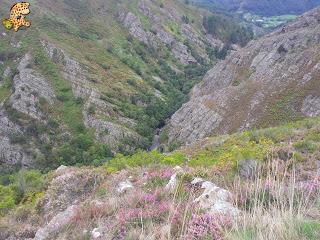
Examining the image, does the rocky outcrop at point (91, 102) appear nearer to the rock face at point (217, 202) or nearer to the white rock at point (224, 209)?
the rock face at point (217, 202)

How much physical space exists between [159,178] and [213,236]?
22.2 feet

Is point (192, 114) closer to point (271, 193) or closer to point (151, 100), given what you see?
point (151, 100)

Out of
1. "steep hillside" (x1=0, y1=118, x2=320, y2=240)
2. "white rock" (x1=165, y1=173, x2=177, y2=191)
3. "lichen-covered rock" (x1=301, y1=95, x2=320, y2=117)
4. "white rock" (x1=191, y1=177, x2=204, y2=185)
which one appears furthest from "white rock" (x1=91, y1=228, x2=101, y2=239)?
"lichen-covered rock" (x1=301, y1=95, x2=320, y2=117)

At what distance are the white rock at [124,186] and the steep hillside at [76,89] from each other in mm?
70945

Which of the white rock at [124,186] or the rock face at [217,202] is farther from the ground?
the rock face at [217,202]

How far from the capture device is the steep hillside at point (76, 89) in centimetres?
10650

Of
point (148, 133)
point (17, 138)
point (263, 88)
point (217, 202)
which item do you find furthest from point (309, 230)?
point (148, 133)

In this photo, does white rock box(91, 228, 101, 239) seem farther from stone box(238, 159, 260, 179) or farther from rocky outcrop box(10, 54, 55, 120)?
rocky outcrop box(10, 54, 55, 120)

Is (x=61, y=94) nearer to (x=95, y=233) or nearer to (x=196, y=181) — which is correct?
(x=196, y=181)

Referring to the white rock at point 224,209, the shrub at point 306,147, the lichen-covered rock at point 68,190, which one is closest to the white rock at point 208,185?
the white rock at point 224,209

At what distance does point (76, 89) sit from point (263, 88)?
55662 mm

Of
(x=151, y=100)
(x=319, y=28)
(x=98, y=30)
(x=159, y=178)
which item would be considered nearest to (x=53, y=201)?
(x=159, y=178)

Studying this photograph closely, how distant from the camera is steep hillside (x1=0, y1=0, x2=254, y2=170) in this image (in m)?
106

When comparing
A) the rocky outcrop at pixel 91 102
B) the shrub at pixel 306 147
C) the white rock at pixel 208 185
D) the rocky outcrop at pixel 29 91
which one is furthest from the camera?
the rocky outcrop at pixel 29 91
